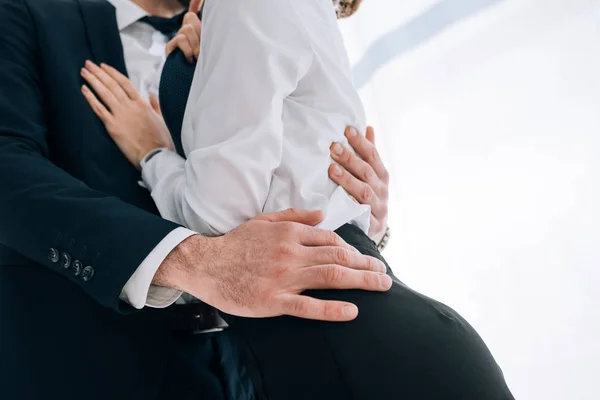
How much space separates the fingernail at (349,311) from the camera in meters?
0.65

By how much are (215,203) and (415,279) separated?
1.04 m

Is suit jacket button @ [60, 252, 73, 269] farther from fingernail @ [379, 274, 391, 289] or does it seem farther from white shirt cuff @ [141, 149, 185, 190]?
fingernail @ [379, 274, 391, 289]

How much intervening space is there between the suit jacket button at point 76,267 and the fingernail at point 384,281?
370 mm

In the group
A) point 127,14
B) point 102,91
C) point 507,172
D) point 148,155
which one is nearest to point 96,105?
point 102,91

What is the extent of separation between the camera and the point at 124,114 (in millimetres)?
1012

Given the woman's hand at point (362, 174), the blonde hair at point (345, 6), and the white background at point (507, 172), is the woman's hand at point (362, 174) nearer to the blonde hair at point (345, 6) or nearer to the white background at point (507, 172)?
the blonde hair at point (345, 6)

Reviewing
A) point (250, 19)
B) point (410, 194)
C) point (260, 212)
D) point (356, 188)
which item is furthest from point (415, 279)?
point (250, 19)

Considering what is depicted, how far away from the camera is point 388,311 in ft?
2.19

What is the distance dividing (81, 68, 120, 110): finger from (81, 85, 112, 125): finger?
0.04ft

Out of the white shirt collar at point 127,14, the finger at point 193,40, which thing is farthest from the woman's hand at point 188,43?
the white shirt collar at point 127,14

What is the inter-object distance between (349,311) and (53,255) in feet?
1.29

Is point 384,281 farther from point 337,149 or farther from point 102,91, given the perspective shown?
point 102,91

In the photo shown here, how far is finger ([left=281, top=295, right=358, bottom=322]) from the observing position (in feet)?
2.14

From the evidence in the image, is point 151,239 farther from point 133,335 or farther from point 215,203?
point 133,335
